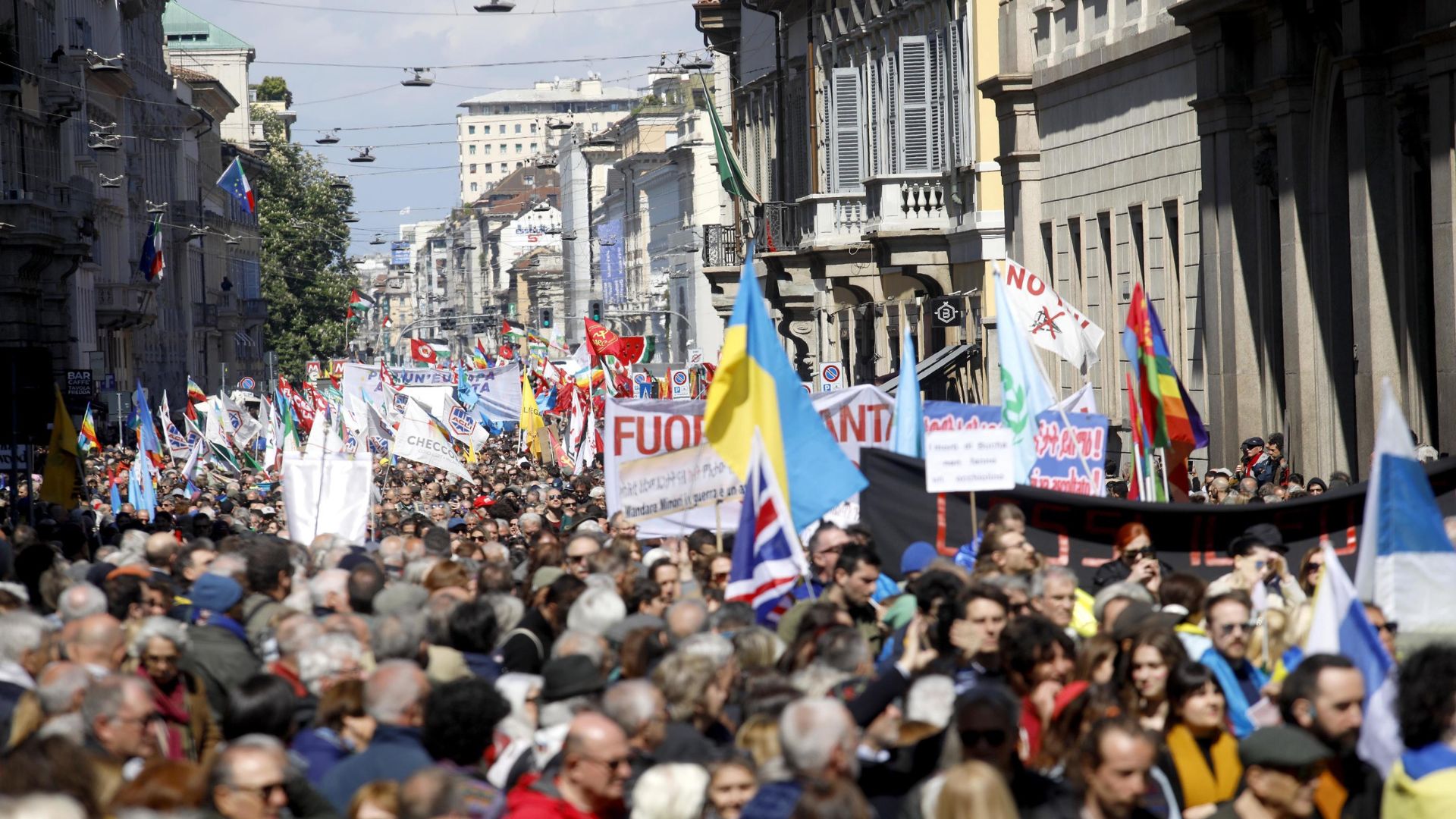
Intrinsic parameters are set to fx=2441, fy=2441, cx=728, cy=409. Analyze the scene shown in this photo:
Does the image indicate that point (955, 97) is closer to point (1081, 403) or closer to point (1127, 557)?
point (1081, 403)

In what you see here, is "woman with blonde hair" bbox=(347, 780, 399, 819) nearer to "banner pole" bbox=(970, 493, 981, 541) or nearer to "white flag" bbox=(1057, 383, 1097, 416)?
"banner pole" bbox=(970, 493, 981, 541)

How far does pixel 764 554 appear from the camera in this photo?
1114 centimetres

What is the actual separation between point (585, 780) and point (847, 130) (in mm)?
33360

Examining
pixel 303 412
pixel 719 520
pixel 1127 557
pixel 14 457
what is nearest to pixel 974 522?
pixel 719 520

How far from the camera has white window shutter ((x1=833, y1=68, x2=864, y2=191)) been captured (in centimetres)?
3941

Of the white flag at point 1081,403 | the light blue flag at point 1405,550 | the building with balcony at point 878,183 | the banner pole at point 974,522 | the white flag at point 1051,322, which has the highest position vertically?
the building with balcony at point 878,183

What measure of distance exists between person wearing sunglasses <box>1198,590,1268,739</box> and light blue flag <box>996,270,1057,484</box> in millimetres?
6643

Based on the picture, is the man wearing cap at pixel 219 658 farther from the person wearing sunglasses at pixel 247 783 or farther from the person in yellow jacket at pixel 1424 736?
the person in yellow jacket at pixel 1424 736

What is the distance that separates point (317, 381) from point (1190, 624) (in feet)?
215

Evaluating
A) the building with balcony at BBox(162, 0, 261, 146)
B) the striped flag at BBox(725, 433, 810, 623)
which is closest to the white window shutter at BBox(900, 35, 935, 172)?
the striped flag at BBox(725, 433, 810, 623)

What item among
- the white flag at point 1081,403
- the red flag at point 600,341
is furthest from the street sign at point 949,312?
the white flag at point 1081,403

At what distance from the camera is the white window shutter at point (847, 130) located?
3941 cm

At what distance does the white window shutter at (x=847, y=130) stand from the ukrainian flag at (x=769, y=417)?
27.1m

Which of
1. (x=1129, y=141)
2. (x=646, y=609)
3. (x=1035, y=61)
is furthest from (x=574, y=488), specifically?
(x=646, y=609)
